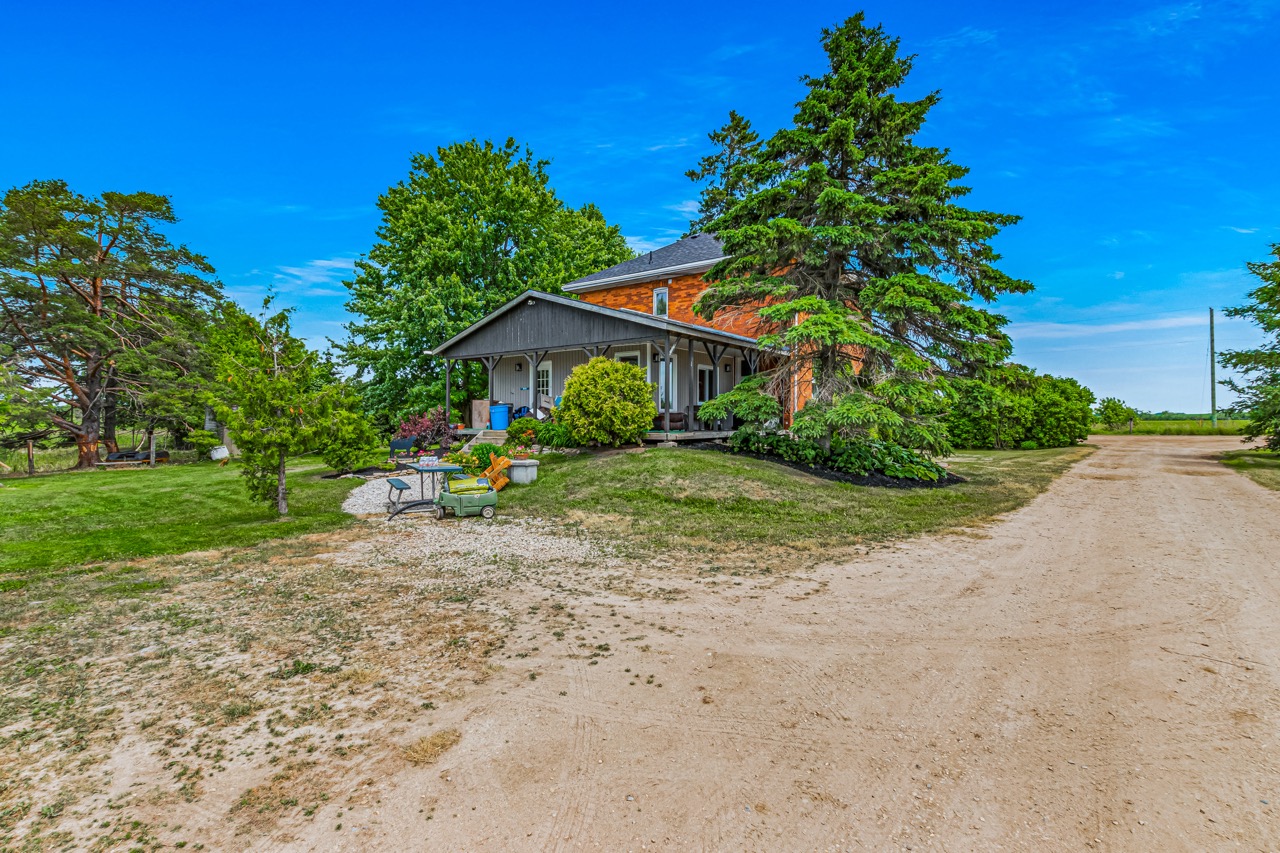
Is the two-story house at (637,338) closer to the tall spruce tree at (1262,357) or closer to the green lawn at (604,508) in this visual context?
the green lawn at (604,508)

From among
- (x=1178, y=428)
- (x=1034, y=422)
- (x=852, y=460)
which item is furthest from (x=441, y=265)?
(x=1178, y=428)

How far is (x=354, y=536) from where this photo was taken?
8.06 metres

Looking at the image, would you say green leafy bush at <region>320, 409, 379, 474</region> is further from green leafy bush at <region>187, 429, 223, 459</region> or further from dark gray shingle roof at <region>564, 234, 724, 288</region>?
dark gray shingle roof at <region>564, 234, 724, 288</region>

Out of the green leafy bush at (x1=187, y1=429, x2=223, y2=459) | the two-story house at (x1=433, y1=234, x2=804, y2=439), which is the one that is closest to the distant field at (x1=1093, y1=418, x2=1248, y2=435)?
the two-story house at (x1=433, y1=234, x2=804, y2=439)

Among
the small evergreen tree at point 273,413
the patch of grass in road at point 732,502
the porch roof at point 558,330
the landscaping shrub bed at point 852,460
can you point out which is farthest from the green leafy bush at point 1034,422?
the small evergreen tree at point 273,413

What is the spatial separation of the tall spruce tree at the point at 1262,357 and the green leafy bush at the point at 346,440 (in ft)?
94.8

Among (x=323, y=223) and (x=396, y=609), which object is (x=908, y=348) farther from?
(x=323, y=223)

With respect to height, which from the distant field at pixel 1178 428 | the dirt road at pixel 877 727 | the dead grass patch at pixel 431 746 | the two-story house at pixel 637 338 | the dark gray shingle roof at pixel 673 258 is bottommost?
the dirt road at pixel 877 727

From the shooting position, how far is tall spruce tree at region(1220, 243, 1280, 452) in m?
19.3

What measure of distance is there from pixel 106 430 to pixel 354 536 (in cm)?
2362

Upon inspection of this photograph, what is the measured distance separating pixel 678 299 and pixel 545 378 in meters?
6.22

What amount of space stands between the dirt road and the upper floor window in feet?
57.5

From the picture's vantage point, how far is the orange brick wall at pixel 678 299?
Answer: 20484 mm

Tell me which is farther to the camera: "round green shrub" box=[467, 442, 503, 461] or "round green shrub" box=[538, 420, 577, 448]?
"round green shrub" box=[538, 420, 577, 448]
